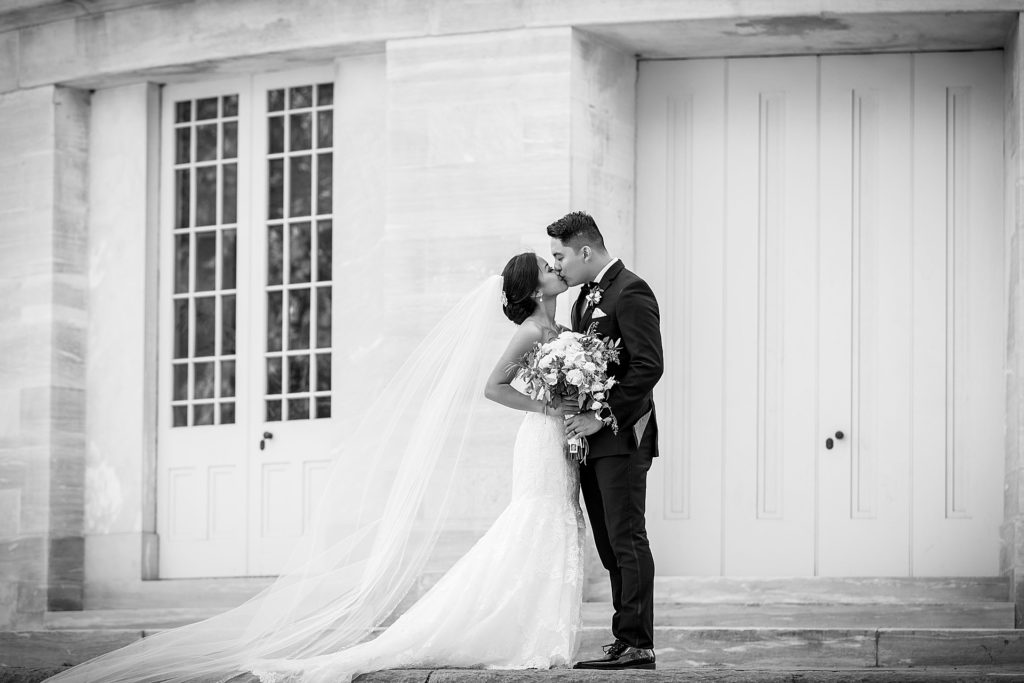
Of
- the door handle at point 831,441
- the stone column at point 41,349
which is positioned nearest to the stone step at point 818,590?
the door handle at point 831,441

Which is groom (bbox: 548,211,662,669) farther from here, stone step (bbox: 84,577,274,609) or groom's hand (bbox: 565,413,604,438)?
stone step (bbox: 84,577,274,609)

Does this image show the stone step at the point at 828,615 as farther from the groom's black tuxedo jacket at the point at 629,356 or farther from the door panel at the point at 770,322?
the groom's black tuxedo jacket at the point at 629,356

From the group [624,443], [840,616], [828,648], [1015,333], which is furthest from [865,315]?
[624,443]

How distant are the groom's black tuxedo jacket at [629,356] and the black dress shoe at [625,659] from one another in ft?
3.13

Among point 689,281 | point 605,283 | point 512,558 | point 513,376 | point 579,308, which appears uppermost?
point 689,281

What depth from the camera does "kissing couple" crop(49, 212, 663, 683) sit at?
7.96 metres

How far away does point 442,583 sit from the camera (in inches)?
325

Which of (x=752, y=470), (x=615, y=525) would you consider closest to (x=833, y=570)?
(x=752, y=470)

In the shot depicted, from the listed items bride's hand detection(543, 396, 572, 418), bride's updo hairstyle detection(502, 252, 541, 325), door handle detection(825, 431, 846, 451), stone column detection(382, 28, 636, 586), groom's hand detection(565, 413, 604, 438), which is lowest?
door handle detection(825, 431, 846, 451)

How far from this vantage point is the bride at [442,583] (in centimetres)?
803

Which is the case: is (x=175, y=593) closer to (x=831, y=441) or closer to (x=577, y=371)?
(x=831, y=441)

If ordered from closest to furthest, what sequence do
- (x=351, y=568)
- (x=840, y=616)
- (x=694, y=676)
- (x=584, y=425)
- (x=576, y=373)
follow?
(x=694, y=676) → (x=576, y=373) → (x=584, y=425) → (x=351, y=568) → (x=840, y=616)

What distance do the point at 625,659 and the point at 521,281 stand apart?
1.95 metres

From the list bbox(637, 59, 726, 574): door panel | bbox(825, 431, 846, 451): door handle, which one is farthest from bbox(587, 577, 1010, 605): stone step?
bbox(825, 431, 846, 451): door handle
